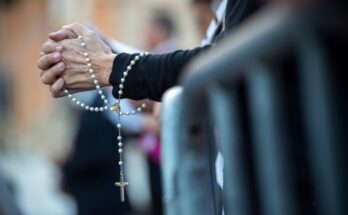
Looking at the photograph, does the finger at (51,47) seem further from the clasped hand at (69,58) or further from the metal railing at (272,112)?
the metal railing at (272,112)

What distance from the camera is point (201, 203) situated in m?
1.98

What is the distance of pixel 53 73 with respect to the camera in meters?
2.89

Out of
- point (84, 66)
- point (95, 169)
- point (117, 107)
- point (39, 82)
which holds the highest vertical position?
point (84, 66)

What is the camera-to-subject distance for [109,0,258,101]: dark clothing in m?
2.68

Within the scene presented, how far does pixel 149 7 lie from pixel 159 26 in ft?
35.0

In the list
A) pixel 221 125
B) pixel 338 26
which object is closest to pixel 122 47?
pixel 221 125

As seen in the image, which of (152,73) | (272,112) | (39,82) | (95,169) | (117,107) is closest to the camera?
(272,112)

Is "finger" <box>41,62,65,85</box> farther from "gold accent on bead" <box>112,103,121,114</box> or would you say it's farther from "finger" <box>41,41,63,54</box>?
"gold accent on bead" <box>112,103,121,114</box>

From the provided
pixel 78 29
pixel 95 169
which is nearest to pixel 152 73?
pixel 78 29

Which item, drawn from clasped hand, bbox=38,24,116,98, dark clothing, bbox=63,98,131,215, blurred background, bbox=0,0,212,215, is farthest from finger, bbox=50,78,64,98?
blurred background, bbox=0,0,212,215

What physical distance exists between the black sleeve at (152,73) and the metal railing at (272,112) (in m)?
0.75

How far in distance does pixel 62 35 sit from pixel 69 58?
62 mm

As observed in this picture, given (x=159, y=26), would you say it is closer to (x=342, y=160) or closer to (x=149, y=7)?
(x=342, y=160)

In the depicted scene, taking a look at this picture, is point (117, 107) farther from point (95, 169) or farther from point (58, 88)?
point (95, 169)
